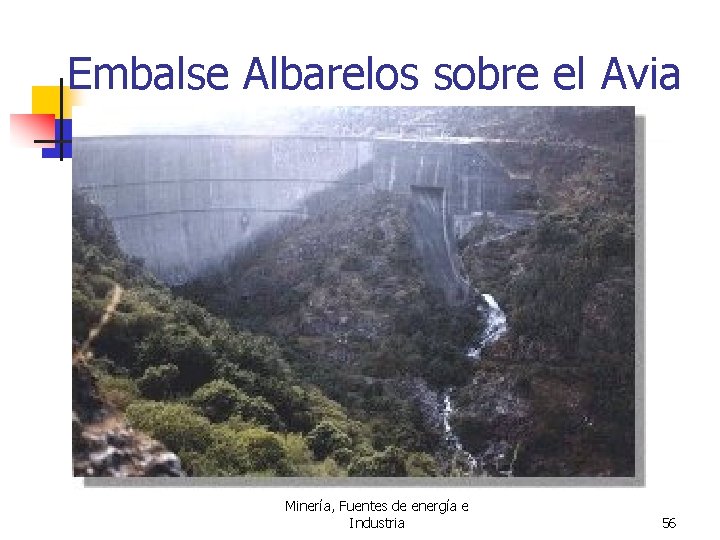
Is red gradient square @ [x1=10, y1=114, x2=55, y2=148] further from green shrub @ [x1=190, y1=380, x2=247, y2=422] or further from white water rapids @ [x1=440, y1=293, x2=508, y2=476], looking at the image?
white water rapids @ [x1=440, y1=293, x2=508, y2=476]

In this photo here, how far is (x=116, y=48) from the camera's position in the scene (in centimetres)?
937

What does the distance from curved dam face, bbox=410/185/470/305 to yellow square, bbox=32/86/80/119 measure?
262 inches

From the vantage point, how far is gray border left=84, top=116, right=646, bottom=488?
8.96 metres

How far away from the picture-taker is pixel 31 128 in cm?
938

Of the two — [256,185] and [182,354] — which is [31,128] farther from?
[256,185]

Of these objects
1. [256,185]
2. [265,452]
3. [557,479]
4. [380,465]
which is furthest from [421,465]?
[256,185]

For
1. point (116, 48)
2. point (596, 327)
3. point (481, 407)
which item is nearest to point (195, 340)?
point (116, 48)

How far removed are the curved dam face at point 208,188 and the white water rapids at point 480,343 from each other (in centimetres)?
330

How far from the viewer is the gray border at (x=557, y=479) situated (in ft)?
29.4

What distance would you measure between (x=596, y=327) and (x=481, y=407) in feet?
6.71

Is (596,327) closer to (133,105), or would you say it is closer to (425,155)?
(425,155)

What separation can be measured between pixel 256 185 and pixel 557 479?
7.94m

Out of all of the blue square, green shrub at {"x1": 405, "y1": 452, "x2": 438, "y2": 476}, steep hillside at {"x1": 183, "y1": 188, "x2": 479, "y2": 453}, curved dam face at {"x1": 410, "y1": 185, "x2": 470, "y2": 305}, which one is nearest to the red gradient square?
the blue square

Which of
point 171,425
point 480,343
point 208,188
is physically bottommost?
point 171,425
